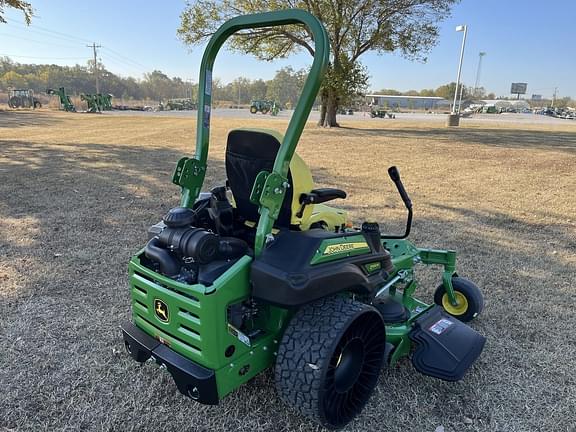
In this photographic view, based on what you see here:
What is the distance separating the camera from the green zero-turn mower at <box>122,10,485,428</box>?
6.60ft

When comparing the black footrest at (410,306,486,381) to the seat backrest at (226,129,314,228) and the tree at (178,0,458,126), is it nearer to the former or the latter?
the seat backrest at (226,129,314,228)

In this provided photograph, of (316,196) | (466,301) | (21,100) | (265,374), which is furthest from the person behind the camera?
(21,100)

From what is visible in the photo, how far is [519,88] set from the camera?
12588cm

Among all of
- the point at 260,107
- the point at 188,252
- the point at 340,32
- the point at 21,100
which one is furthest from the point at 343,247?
the point at 21,100

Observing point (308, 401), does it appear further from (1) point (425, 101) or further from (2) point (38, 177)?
(1) point (425, 101)

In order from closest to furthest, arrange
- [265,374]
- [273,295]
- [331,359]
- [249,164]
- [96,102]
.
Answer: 1. [273,295]
2. [331,359]
3. [249,164]
4. [265,374]
5. [96,102]

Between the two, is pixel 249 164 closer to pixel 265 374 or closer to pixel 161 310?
pixel 161 310

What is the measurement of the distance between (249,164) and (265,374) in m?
1.26

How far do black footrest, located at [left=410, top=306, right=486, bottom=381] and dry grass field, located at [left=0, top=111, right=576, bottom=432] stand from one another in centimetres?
19

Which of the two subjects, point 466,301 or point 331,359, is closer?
point 331,359

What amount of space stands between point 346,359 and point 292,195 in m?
0.93

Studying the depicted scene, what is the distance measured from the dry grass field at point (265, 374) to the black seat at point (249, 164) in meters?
1.02

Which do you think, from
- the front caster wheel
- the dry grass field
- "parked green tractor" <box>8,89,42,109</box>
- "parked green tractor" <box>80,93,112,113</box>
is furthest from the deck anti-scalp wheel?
"parked green tractor" <box>8,89,42,109</box>

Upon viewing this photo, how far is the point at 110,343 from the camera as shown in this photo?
A: 2980mm
